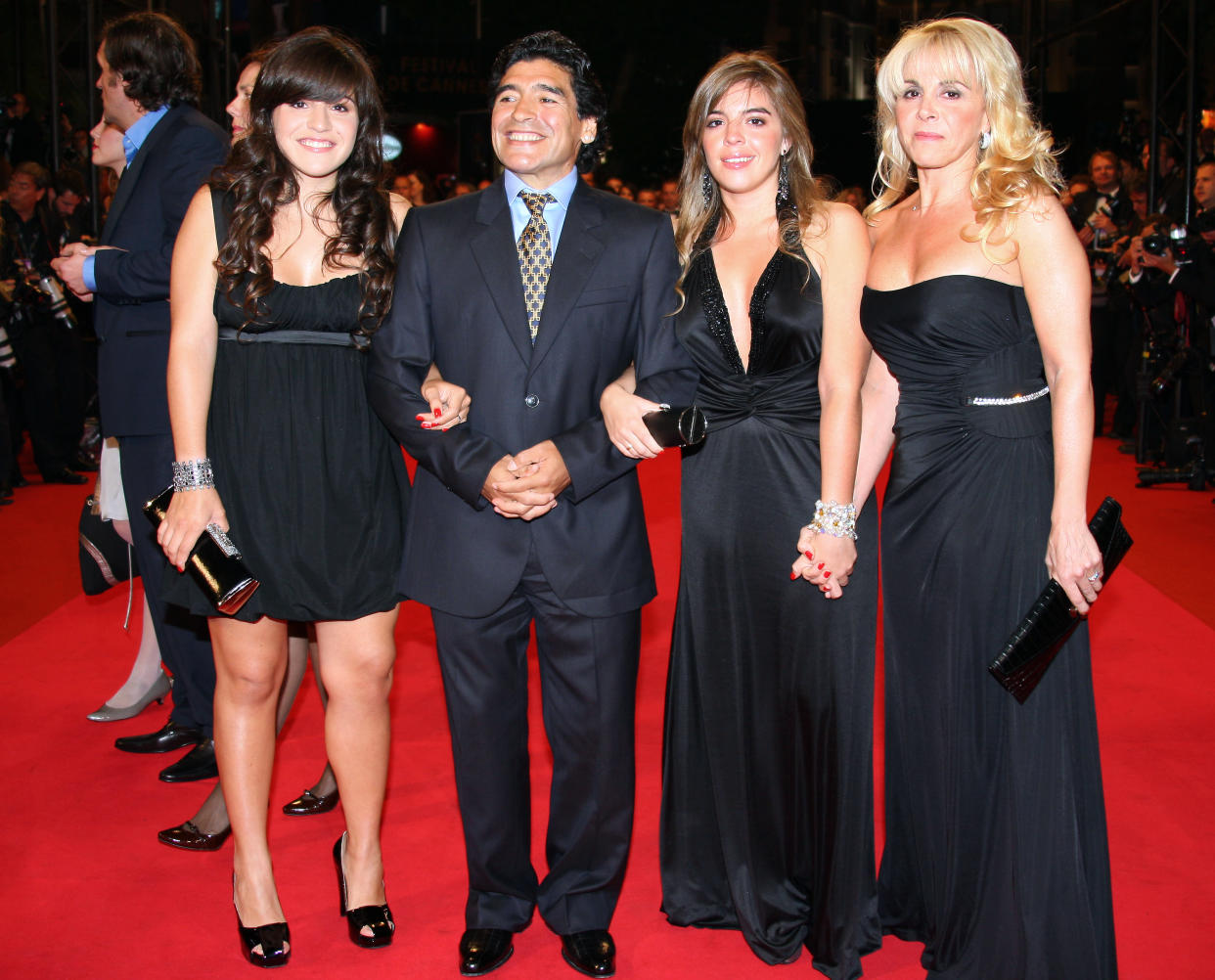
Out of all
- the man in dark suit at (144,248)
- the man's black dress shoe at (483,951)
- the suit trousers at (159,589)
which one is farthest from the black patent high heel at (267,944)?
the man in dark suit at (144,248)

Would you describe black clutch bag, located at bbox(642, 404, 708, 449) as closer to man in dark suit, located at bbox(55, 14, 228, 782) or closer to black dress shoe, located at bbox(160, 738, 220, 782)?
man in dark suit, located at bbox(55, 14, 228, 782)

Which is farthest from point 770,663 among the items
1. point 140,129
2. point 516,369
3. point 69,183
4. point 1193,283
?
point 69,183

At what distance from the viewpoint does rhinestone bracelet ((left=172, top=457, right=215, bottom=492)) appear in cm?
246

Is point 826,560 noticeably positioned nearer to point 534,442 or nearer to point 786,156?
point 534,442

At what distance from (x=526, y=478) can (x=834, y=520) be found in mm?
635

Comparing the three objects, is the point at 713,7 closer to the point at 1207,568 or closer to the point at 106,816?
the point at 1207,568

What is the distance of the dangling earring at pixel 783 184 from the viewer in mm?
2555

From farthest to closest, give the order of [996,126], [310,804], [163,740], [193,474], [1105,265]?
[1105,265] → [163,740] → [310,804] → [193,474] → [996,126]

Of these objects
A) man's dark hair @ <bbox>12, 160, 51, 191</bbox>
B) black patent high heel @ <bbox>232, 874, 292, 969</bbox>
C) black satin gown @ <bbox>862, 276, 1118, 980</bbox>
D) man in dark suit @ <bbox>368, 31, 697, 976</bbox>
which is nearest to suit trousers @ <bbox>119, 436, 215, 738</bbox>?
black patent high heel @ <bbox>232, 874, 292, 969</bbox>

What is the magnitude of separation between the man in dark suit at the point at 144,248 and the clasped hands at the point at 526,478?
4.71 feet

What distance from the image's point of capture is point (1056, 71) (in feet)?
48.8

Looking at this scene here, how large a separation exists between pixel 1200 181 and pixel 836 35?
12.9 m

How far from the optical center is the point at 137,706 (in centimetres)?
400

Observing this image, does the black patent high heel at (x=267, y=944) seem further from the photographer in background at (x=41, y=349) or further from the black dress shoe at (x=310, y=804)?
the photographer in background at (x=41, y=349)
